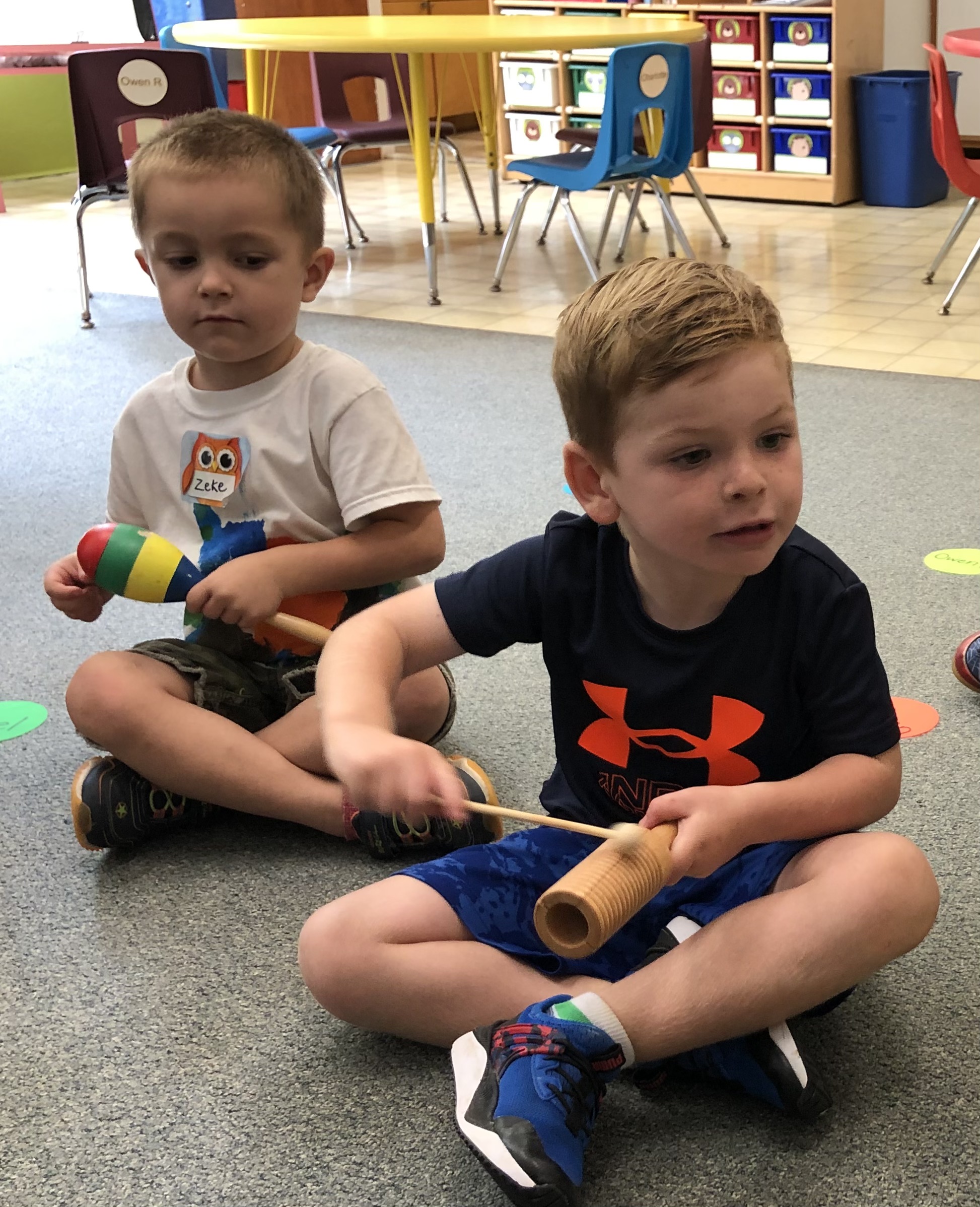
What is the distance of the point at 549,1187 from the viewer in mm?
733

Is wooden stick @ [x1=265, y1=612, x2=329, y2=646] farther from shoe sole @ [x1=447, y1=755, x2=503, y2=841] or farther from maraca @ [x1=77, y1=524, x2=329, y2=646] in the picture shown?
shoe sole @ [x1=447, y1=755, x2=503, y2=841]

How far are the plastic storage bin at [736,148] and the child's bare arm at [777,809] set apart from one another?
4.00 meters

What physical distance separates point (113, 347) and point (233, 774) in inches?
84.1

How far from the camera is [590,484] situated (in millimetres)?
840

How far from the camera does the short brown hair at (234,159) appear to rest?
1.16 m

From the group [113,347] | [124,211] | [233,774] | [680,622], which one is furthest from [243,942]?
[124,211]

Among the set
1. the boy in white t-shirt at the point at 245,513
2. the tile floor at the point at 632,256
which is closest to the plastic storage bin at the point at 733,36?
the tile floor at the point at 632,256

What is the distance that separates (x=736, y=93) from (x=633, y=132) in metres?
1.54

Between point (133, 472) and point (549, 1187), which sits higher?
point (133, 472)

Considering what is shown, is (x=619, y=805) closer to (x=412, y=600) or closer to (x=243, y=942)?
(x=412, y=600)

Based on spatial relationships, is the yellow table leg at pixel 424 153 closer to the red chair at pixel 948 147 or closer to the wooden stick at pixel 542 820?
the red chair at pixel 948 147

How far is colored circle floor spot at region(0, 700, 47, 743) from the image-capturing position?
1.41m

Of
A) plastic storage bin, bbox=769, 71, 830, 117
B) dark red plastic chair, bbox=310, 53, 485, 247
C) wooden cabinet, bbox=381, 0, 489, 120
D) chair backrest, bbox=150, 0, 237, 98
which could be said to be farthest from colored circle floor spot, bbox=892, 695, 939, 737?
wooden cabinet, bbox=381, 0, 489, 120

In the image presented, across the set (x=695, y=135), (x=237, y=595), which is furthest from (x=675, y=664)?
(x=695, y=135)
